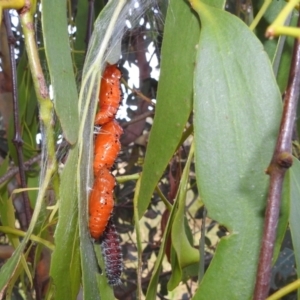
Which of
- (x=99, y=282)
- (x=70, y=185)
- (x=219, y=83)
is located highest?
(x=219, y=83)

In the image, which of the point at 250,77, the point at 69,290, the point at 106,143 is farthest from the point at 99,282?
the point at 250,77

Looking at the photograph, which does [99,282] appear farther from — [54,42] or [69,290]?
[54,42]

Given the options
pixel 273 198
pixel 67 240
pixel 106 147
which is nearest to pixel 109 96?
pixel 106 147

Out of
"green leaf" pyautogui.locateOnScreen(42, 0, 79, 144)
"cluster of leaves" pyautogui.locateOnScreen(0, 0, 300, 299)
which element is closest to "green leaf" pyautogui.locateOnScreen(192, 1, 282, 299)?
"cluster of leaves" pyautogui.locateOnScreen(0, 0, 300, 299)

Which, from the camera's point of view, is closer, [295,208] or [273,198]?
[273,198]

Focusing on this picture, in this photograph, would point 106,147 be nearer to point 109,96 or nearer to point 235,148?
point 109,96

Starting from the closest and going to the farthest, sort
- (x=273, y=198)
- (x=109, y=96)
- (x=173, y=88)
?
(x=273, y=198) < (x=173, y=88) < (x=109, y=96)

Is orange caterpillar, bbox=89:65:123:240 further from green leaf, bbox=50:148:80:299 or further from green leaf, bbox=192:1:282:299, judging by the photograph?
green leaf, bbox=192:1:282:299
